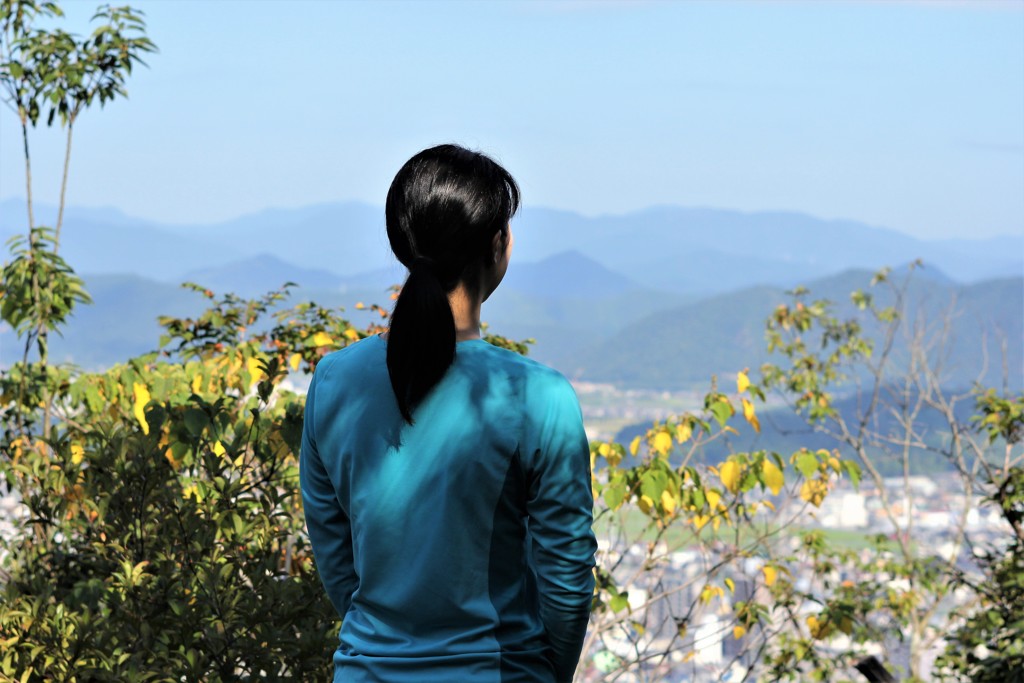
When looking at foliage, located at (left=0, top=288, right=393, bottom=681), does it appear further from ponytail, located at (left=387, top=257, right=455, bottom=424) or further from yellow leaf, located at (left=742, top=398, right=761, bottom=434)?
yellow leaf, located at (left=742, top=398, right=761, bottom=434)

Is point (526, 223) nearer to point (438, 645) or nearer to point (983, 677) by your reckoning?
point (438, 645)

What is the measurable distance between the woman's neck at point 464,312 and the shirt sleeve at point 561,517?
0.12m

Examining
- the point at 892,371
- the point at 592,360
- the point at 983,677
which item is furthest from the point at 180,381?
the point at 592,360

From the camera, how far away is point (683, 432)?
408 cm

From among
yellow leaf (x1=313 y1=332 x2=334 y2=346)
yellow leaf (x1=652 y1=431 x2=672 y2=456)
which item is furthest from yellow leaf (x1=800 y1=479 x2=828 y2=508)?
yellow leaf (x1=313 y1=332 x2=334 y2=346)

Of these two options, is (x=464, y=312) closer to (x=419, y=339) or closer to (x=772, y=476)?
(x=419, y=339)

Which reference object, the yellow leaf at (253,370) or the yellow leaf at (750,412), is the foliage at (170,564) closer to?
the yellow leaf at (253,370)

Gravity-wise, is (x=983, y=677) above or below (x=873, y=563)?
above

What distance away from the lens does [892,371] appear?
9867mm

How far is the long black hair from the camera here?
Result: 4.33ft

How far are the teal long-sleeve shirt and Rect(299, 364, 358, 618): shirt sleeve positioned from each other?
10 centimetres

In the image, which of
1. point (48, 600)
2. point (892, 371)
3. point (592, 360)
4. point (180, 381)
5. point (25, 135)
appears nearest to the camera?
point (48, 600)

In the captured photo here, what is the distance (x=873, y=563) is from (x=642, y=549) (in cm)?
464

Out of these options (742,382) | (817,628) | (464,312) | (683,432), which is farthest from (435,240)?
(817,628)
